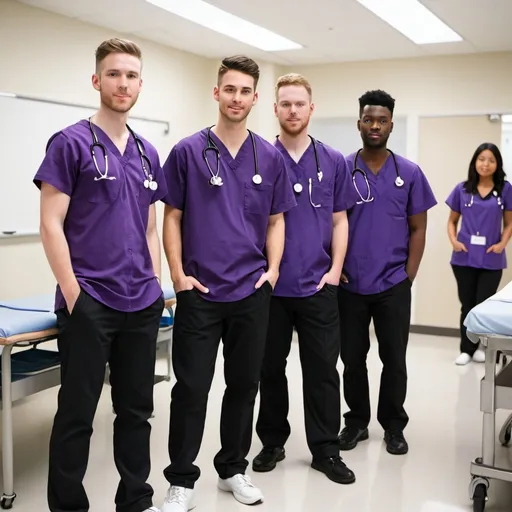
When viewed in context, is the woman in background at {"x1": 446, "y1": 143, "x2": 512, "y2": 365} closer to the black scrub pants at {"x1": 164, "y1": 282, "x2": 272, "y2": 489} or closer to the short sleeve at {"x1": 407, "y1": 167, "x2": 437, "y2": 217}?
the short sleeve at {"x1": 407, "y1": 167, "x2": 437, "y2": 217}

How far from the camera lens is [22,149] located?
13.5ft

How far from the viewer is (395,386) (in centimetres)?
281

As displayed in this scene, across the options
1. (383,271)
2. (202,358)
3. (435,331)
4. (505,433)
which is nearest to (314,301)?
(383,271)

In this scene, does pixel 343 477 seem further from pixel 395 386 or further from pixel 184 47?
pixel 184 47

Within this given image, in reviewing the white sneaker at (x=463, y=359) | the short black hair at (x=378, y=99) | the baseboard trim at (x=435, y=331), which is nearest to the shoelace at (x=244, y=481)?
the short black hair at (x=378, y=99)

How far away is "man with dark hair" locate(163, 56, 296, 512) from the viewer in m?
2.20

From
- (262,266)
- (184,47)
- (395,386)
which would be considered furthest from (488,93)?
(262,266)

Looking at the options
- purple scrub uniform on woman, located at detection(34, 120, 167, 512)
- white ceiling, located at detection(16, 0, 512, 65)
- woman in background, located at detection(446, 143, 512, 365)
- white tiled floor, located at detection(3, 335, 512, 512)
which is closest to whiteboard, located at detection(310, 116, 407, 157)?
white ceiling, located at detection(16, 0, 512, 65)

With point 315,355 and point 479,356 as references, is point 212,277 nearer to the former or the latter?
point 315,355

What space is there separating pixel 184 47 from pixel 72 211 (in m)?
3.62

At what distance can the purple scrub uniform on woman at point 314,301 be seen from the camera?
2.47 metres

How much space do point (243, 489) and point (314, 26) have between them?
3142 millimetres

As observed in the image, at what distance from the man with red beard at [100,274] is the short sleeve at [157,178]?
2.2 inches

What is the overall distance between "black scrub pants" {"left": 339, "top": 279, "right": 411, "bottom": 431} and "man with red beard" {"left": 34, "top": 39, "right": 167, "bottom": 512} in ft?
3.33
